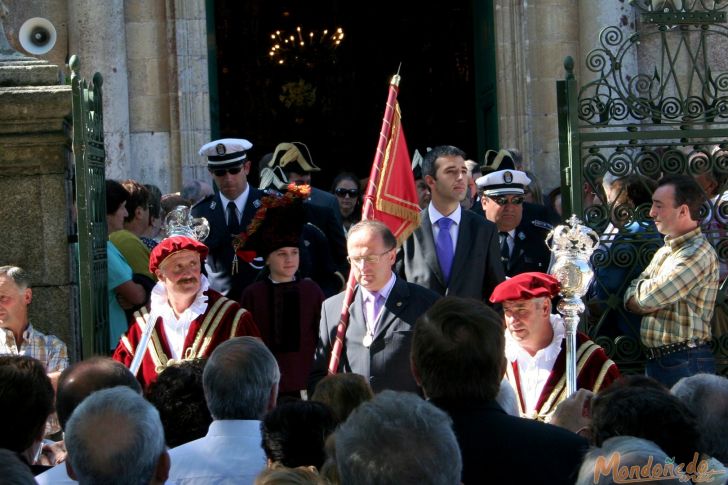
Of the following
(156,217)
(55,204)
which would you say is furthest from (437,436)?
(156,217)

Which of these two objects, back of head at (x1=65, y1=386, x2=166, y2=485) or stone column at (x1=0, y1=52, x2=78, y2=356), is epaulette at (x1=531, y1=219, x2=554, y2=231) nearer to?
stone column at (x1=0, y1=52, x2=78, y2=356)

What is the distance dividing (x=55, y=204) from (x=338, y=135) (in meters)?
11.2

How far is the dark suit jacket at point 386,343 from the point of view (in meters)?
6.70

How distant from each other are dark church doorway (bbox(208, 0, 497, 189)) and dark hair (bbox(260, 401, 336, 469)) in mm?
13017

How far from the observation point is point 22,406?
453 centimetres

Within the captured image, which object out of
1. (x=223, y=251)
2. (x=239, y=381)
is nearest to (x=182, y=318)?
(x=223, y=251)

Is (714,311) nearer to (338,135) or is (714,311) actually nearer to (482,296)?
(482,296)

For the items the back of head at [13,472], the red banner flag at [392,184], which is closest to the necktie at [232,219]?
the red banner flag at [392,184]

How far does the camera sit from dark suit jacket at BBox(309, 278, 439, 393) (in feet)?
22.0

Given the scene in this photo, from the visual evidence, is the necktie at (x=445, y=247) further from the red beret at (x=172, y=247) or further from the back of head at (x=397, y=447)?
the back of head at (x=397, y=447)

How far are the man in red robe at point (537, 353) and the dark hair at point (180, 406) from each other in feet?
5.10

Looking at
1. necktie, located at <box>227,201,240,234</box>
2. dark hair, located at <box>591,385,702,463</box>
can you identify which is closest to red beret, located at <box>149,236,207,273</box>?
necktie, located at <box>227,201,240,234</box>

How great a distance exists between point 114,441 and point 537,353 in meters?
2.85

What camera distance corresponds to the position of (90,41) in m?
11.8
